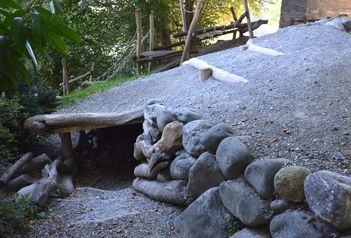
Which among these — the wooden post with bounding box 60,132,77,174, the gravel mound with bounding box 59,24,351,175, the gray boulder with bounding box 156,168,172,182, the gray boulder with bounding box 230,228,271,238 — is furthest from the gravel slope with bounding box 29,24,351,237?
the wooden post with bounding box 60,132,77,174

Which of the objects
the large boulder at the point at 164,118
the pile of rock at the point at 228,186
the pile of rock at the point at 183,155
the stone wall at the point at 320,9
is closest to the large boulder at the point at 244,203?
the pile of rock at the point at 228,186

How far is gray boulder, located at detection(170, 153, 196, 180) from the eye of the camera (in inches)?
137

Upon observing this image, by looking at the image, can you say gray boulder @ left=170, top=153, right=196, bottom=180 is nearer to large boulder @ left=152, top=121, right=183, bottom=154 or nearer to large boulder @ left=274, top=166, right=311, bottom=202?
large boulder @ left=152, top=121, right=183, bottom=154

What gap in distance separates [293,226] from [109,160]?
14.5 feet

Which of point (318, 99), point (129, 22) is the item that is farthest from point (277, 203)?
point (129, 22)

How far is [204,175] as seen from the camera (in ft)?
10.5

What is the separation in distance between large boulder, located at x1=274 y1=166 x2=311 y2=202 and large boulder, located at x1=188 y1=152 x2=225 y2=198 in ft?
2.33

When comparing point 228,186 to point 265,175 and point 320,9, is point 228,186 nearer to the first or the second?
point 265,175

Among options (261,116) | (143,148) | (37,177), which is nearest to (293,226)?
(261,116)

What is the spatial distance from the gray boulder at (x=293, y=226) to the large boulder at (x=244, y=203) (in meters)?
0.11

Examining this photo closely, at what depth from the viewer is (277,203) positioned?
2391mm

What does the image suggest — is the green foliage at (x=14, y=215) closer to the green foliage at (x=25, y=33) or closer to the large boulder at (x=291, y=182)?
the large boulder at (x=291, y=182)

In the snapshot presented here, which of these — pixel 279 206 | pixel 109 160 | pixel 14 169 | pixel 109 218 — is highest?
pixel 279 206

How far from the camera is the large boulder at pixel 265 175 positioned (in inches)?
97.7
